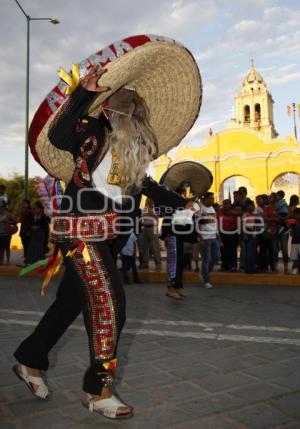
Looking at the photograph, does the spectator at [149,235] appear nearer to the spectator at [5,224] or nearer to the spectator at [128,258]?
the spectator at [128,258]

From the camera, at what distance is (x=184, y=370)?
135 inches

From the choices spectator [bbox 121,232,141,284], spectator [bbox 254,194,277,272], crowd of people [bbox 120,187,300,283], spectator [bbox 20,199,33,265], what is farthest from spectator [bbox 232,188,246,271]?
spectator [bbox 20,199,33,265]

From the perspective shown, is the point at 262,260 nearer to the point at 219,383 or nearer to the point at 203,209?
the point at 203,209

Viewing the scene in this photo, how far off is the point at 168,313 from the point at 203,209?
3.31 metres

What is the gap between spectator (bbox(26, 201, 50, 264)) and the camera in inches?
400

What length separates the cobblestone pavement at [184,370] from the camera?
2.56m

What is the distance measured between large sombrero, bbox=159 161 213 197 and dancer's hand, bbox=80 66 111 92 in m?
3.34

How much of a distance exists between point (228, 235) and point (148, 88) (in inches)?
269

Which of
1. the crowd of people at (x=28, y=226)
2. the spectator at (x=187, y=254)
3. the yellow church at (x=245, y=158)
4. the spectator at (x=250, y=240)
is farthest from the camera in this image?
the yellow church at (x=245, y=158)

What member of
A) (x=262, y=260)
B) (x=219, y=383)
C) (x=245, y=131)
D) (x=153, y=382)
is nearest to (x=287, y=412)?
(x=219, y=383)

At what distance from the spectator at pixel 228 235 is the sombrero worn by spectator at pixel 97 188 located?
6924 mm

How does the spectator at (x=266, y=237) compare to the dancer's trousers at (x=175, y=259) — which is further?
the spectator at (x=266, y=237)

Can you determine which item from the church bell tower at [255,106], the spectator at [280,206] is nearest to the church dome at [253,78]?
the church bell tower at [255,106]

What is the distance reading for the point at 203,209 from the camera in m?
8.64
